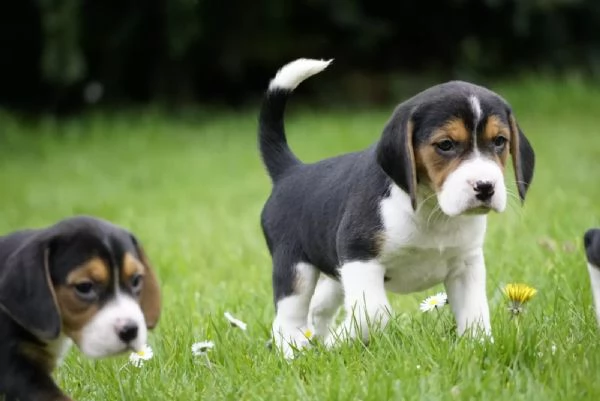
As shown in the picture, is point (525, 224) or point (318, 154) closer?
point (525, 224)

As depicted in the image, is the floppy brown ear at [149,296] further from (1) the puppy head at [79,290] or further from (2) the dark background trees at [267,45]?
(2) the dark background trees at [267,45]

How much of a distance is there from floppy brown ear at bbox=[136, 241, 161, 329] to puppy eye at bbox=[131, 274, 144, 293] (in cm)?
9

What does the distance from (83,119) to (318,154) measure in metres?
4.95

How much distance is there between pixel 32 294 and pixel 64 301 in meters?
0.12

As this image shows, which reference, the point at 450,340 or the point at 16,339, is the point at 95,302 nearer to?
the point at 16,339

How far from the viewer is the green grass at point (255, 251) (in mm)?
3760

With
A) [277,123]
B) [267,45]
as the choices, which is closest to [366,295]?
[277,123]

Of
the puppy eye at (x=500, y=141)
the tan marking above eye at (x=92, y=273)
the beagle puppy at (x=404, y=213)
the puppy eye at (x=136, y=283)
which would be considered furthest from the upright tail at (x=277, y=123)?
the tan marking above eye at (x=92, y=273)

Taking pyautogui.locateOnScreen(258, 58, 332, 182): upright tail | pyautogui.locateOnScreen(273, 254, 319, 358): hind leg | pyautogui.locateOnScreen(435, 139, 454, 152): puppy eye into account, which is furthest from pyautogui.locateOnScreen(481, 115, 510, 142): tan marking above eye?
pyautogui.locateOnScreen(258, 58, 332, 182): upright tail

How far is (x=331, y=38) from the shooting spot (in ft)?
53.7

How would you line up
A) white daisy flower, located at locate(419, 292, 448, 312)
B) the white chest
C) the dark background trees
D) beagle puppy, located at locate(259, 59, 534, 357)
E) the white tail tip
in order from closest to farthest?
beagle puppy, located at locate(259, 59, 534, 357) < the white chest < white daisy flower, located at locate(419, 292, 448, 312) < the white tail tip < the dark background trees

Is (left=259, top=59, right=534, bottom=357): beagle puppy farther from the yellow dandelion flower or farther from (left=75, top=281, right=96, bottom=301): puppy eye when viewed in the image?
(left=75, top=281, right=96, bottom=301): puppy eye

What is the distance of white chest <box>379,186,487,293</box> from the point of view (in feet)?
13.8

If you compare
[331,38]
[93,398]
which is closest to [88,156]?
[331,38]
